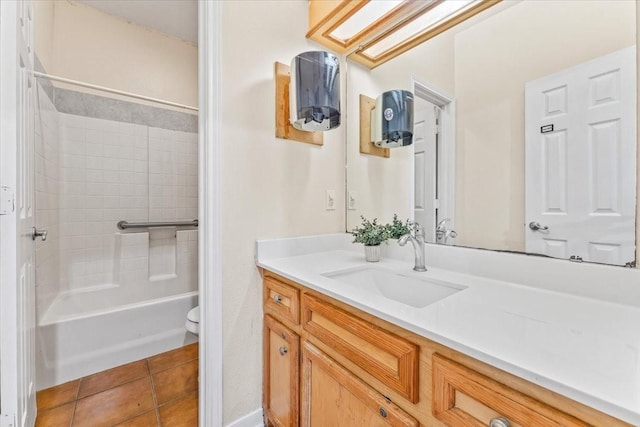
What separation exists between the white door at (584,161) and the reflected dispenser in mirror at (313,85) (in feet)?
2.43

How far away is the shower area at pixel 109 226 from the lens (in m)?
1.64

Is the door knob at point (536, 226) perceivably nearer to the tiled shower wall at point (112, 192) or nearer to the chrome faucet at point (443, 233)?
the chrome faucet at point (443, 233)

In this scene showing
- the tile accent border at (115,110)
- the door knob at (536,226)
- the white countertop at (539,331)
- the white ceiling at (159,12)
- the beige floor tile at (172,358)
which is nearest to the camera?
the white countertop at (539,331)

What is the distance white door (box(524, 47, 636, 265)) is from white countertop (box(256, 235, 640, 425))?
17 centimetres

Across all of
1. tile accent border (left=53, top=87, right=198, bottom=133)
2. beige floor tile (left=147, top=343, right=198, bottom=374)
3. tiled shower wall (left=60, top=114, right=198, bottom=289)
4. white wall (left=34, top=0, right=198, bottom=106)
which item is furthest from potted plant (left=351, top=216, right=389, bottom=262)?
white wall (left=34, top=0, right=198, bottom=106)

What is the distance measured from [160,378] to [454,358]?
179 centimetres

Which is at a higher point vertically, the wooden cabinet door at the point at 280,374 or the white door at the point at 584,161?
the white door at the point at 584,161

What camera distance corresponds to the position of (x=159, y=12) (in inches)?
85.0

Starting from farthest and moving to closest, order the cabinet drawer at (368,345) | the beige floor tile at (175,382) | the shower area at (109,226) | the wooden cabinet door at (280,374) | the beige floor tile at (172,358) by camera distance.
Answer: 1. the beige floor tile at (172,358)
2. the shower area at (109,226)
3. the beige floor tile at (175,382)
4. the wooden cabinet door at (280,374)
5. the cabinet drawer at (368,345)

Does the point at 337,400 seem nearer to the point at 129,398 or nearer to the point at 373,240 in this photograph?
the point at 373,240

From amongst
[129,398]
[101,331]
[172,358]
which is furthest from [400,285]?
[101,331]

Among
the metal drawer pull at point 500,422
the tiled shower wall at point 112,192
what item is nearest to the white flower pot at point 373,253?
the metal drawer pull at point 500,422

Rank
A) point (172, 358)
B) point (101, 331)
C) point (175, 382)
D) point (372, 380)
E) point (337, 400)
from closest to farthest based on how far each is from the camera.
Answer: point (372, 380), point (337, 400), point (175, 382), point (101, 331), point (172, 358)

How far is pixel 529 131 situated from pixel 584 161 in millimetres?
191
